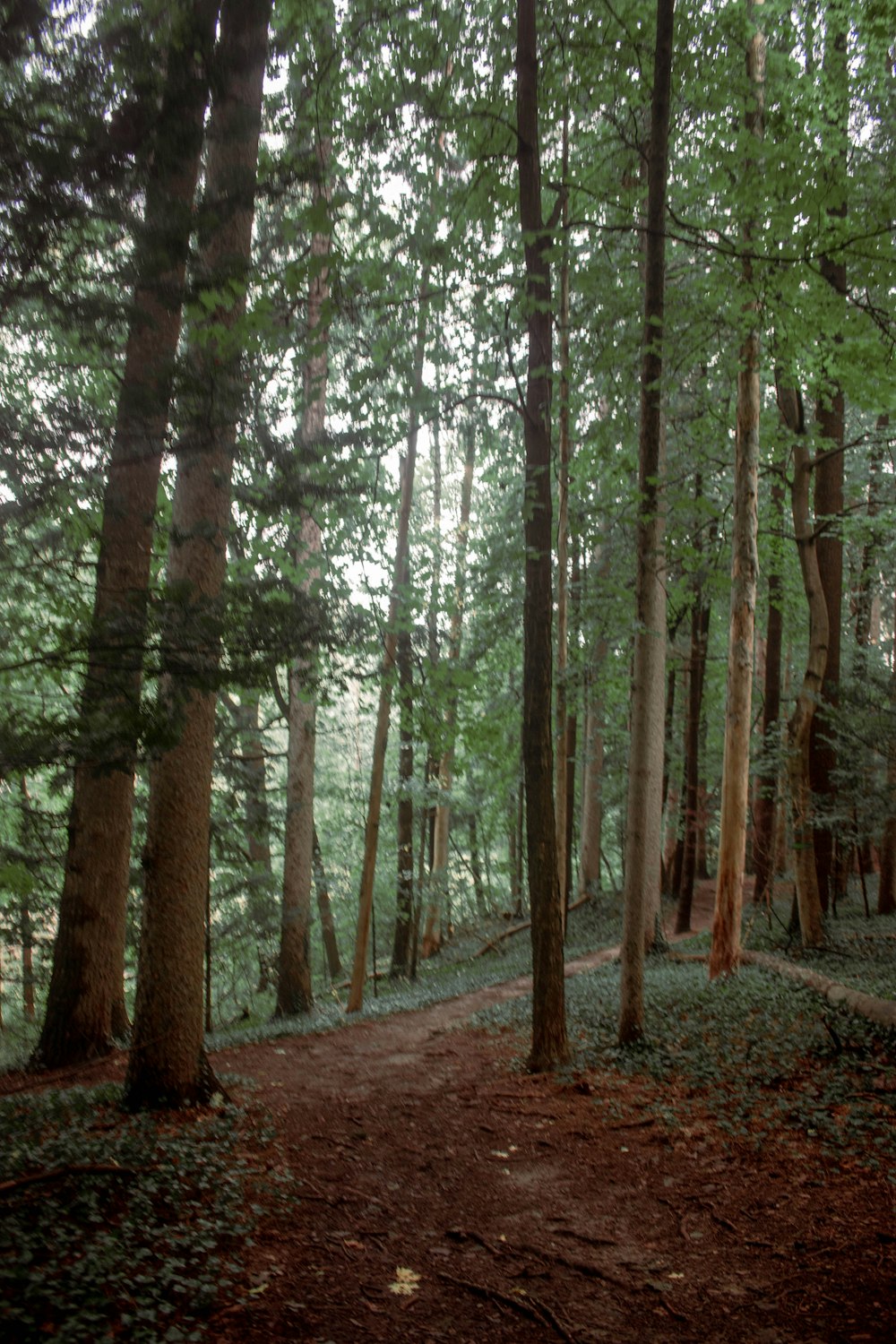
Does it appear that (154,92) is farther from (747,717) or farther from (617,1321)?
(747,717)

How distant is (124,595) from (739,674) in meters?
7.46

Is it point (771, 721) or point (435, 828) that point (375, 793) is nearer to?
point (771, 721)

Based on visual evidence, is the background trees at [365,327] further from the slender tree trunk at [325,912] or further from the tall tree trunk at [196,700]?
the slender tree trunk at [325,912]

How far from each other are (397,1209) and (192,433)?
5513 millimetres

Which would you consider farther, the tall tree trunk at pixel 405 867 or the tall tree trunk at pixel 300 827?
the tall tree trunk at pixel 405 867

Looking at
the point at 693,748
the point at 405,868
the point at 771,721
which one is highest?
the point at 771,721

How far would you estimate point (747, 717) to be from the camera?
10430mm

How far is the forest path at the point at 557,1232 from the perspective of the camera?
3.60 m

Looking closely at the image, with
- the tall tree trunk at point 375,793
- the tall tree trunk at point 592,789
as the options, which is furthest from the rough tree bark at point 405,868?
the tall tree trunk at point 592,789

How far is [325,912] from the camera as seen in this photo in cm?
1984

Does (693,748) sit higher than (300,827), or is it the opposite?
(693,748)

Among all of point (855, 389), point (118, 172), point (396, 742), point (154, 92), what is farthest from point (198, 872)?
point (396, 742)

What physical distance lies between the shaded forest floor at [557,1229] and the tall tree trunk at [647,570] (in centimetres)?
119

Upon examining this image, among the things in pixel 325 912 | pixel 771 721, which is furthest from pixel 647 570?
pixel 325 912
